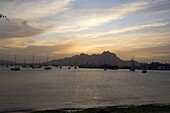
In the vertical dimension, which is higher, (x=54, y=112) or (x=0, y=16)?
(x=0, y=16)

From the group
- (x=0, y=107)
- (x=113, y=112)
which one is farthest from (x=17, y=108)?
(x=113, y=112)

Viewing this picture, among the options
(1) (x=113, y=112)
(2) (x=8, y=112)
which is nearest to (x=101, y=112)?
(1) (x=113, y=112)

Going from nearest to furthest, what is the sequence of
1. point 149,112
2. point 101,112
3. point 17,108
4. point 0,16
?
point 0,16, point 101,112, point 149,112, point 17,108

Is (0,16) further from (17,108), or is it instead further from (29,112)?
(17,108)

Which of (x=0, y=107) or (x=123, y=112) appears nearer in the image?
(x=123, y=112)

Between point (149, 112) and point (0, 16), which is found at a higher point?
point (0, 16)

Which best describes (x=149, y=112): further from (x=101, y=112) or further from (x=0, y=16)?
(x=0, y=16)

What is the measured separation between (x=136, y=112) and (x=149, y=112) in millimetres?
1245

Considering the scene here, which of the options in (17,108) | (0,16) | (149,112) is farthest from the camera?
(17,108)

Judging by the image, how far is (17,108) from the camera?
3434 centimetres

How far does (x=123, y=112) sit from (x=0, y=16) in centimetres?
1851

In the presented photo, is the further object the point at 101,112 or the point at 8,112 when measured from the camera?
the point at 8,112

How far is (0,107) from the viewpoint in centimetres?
3484

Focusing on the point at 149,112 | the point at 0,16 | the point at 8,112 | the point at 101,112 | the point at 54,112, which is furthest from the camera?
the point at 8,112
